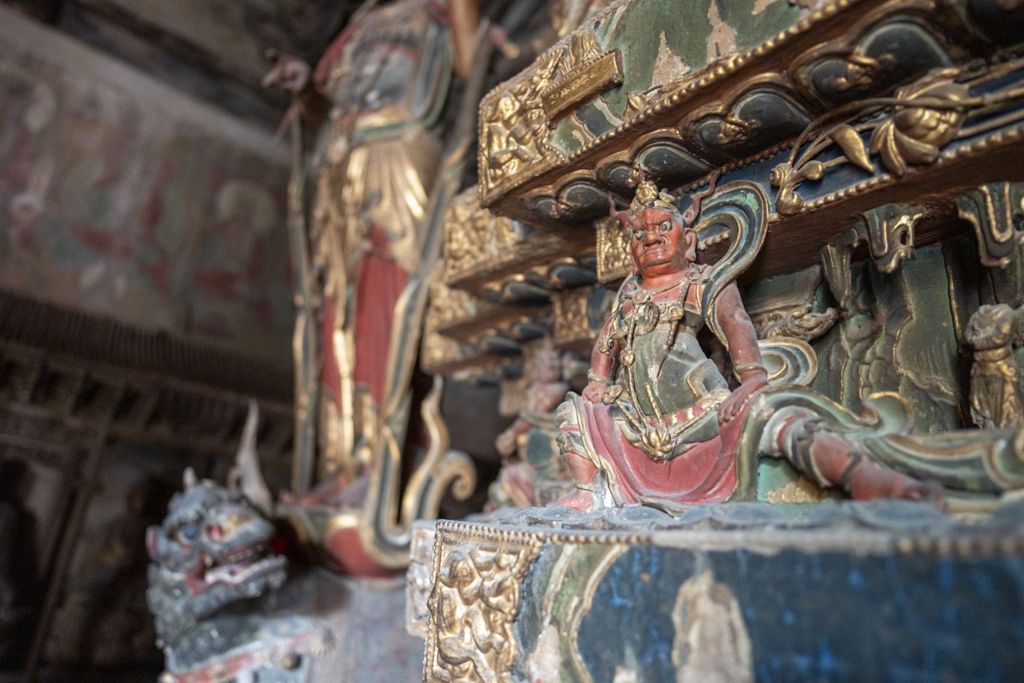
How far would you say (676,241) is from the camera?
1.46 meters

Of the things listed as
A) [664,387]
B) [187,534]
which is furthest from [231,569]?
[664,387]

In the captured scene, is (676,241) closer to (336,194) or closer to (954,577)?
(954,577)

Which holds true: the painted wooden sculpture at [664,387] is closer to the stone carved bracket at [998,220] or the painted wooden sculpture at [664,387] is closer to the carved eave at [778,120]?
the carved eave at [778,120]

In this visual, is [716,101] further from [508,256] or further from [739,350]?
[508,256]

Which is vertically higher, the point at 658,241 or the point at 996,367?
the point at 658,241

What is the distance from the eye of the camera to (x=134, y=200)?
512 cm

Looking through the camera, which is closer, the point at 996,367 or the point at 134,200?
the point at 996,367

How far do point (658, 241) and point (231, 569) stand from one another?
2.16 meters

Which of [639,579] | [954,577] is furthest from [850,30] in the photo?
[639,579]

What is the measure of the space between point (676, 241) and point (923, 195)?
19.5 inches

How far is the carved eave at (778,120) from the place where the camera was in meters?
1.13

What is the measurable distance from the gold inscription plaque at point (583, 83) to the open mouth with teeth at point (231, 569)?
2.07m

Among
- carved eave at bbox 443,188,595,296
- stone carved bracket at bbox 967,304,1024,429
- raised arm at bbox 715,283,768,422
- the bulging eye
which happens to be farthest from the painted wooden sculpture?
the bulging eye

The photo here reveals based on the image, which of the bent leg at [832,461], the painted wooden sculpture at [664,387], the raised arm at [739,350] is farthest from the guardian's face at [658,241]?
the bent leg at [832,461]
